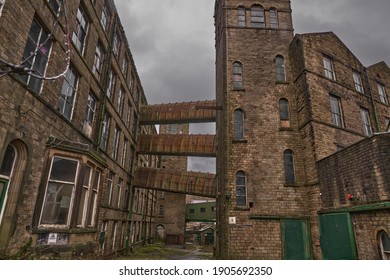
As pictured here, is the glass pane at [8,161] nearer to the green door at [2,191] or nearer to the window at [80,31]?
the green door at [2,191]

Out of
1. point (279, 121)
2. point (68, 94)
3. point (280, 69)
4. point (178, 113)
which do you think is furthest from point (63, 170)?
point (178, 113)

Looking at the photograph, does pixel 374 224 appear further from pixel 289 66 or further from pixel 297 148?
pixel 289 66

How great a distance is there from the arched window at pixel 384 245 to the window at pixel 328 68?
950 cm

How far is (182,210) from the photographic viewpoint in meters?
35.1

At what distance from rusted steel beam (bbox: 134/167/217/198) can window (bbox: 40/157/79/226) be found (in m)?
13.1

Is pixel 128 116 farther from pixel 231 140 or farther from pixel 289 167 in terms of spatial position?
pixel 289 167

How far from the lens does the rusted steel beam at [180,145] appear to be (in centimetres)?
2172

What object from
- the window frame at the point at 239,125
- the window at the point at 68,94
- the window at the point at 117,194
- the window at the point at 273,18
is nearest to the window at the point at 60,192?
the window at the point at 68,94

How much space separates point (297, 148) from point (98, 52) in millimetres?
12378

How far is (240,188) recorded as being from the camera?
12766 millimetres

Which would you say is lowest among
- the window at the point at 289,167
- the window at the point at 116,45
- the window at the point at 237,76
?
the window at the point at 289,167

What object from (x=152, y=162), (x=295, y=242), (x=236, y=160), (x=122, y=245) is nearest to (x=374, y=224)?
(x=295, y=242)

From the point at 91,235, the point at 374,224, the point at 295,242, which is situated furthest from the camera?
the point at 295,242

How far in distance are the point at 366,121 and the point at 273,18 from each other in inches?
359
